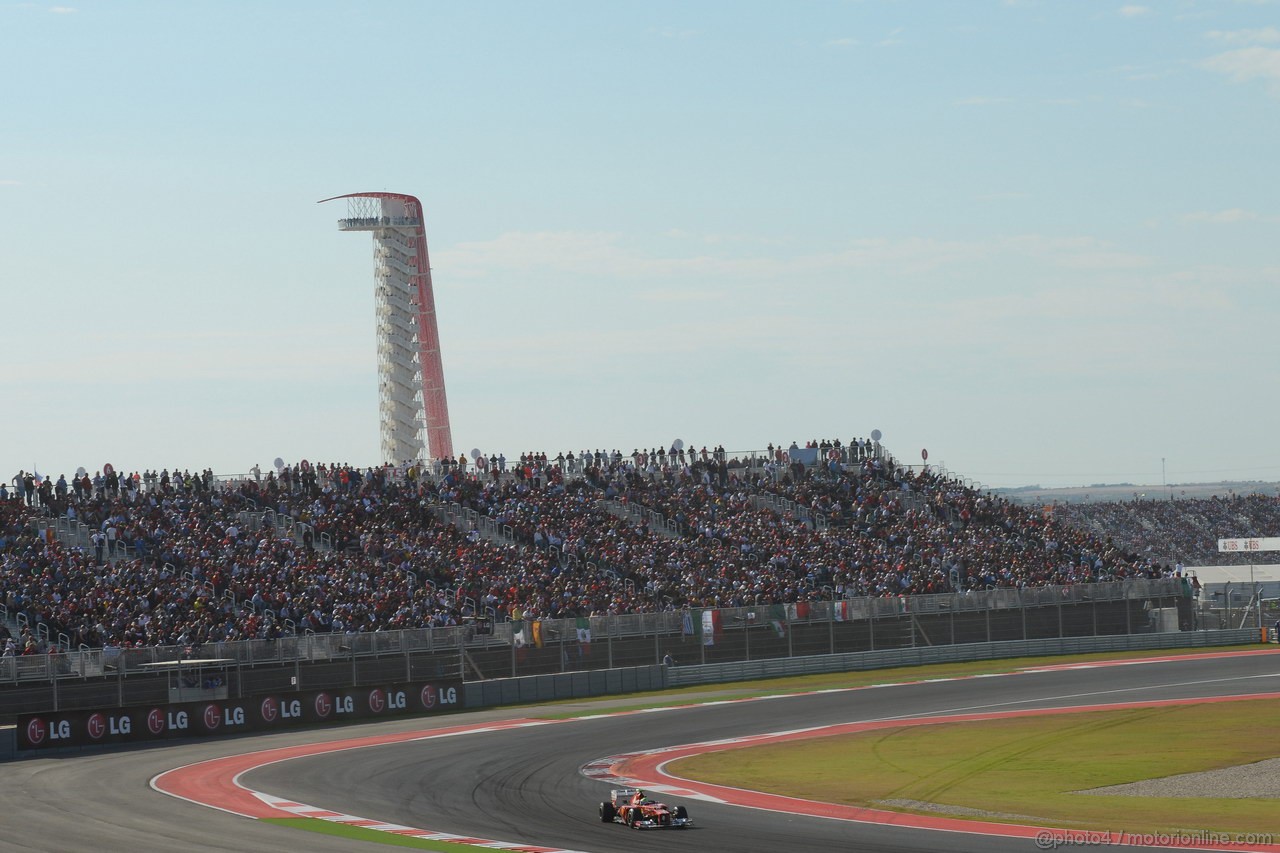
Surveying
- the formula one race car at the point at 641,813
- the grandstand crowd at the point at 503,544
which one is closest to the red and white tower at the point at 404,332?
the grandstand crowd at the point at 503,544

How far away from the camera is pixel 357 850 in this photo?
61.0 ft

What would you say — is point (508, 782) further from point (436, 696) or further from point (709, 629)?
point (709, 629)

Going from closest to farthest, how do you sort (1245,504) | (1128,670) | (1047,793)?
(1047,793), (1128,670), (1245,504)

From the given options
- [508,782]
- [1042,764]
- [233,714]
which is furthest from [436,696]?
[1042,764]

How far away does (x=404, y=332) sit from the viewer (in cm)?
7894

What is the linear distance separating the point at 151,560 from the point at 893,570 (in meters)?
23.5

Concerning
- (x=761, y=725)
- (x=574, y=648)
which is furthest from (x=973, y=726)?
(x=574, y=648)

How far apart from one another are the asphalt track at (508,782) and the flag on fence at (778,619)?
17.0 feet

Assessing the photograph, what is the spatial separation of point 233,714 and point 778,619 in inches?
678

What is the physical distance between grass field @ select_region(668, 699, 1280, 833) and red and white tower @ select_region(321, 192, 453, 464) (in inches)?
1936

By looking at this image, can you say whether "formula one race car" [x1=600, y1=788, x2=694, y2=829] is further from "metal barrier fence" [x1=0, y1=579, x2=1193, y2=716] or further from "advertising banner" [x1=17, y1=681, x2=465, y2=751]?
"metal barrier fence" [x1=0, y1=579, x2=1193, y2=716]

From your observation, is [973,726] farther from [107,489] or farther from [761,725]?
[107,489]

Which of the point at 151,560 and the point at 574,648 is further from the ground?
the point at 151,560

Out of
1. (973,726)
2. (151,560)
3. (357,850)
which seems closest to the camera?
(357,850)
